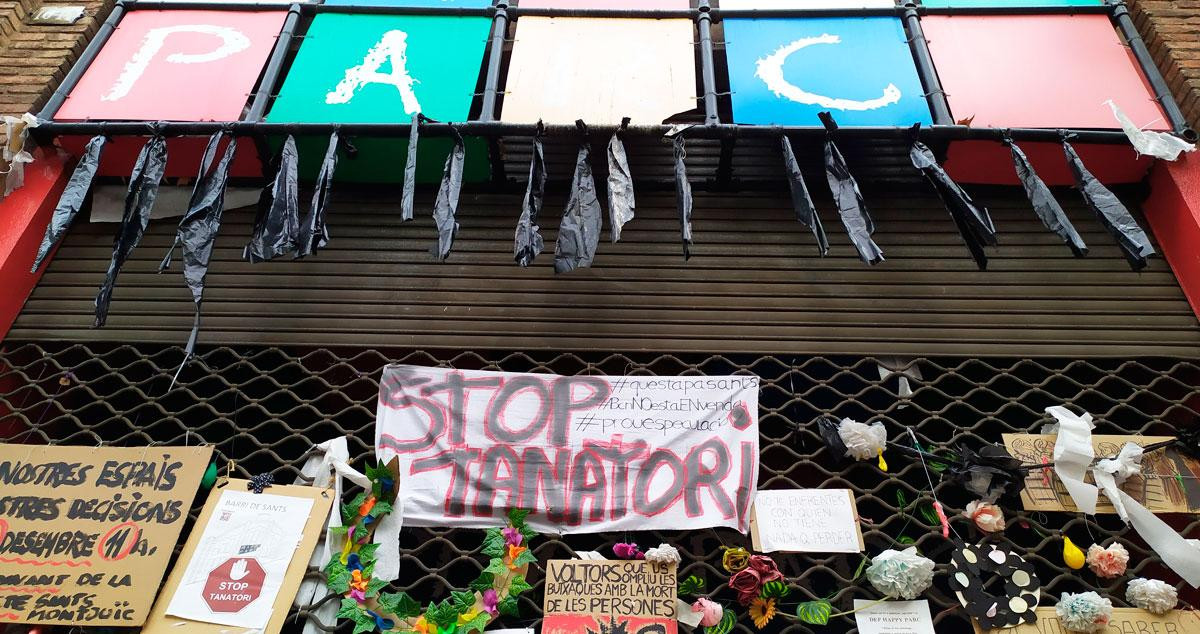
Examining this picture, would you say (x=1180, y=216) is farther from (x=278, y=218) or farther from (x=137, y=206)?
(x=137, y=206)

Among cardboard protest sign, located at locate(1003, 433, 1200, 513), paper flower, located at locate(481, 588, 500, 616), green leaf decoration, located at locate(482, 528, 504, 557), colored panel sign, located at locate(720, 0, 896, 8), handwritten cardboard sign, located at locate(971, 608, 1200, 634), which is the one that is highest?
colored panel sign, located at locate(720, 0, 896, 8)

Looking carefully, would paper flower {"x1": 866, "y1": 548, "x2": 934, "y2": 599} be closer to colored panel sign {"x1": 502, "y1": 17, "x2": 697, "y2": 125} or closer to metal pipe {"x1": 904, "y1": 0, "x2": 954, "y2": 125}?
metal pipe {"x1": 904, "y1": 0, "x2": 954, "y2": 125}

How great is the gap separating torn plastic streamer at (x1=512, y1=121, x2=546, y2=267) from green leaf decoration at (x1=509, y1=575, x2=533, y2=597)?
1.78 metres

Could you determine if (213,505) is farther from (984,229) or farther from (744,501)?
(984,229)

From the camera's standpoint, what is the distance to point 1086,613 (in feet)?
12.9

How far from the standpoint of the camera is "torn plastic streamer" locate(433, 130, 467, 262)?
14.9ft

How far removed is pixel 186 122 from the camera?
17.3 feet

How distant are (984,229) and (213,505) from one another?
15.5 feet

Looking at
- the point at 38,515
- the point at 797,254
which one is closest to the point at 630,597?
the point at 797,254

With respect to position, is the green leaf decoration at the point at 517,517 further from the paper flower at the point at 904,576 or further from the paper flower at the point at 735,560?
the paper flower at the point at 904,576

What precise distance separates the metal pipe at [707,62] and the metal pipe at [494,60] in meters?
1.50

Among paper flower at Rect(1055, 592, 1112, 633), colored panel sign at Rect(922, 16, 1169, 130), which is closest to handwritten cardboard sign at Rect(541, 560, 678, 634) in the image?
paper flower at Rect(1055, 592, 1112, 633)

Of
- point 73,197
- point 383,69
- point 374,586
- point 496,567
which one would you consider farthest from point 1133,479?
point 73,197

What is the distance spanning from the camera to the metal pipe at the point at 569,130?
200 inches
